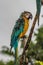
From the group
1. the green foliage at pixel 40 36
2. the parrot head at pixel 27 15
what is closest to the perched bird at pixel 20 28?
the parrot head at pixel 27 15

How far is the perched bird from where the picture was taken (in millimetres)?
2137

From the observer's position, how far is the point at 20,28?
2141mm

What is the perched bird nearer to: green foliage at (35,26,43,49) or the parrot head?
the parrot head

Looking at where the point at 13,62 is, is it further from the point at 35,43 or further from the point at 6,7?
the point at 6,7

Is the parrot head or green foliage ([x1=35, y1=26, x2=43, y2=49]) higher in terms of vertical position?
the parrot head

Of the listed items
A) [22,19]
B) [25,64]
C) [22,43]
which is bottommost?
[25,64]

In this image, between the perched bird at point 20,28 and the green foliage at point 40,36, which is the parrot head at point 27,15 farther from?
the green foliage at point 40,36

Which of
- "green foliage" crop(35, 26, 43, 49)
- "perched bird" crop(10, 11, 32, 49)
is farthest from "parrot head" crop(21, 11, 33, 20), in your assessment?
"green foliage" crop(35, 26, 43, 49)

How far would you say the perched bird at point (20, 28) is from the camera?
2.14m

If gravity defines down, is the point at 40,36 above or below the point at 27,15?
below

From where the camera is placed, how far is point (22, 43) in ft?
7.06

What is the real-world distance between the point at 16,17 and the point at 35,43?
226mm

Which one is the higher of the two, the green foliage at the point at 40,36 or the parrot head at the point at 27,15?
the parrot head at the point at 27,15

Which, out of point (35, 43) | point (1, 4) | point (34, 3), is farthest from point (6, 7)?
point (35, 43)
